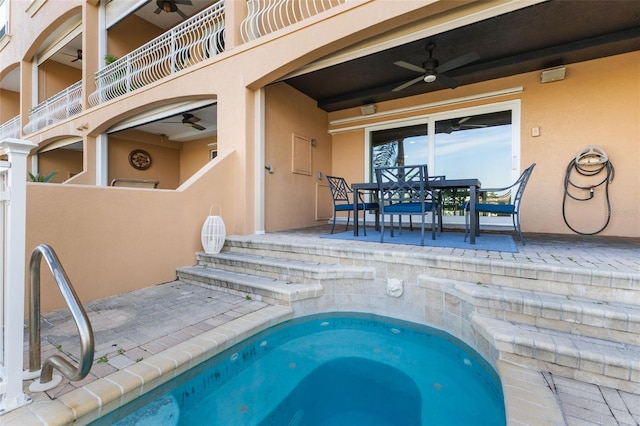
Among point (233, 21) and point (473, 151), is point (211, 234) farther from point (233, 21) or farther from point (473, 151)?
point (473, 151)

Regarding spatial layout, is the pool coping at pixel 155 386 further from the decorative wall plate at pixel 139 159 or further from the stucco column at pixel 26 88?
the stucco column at pixel 26 88

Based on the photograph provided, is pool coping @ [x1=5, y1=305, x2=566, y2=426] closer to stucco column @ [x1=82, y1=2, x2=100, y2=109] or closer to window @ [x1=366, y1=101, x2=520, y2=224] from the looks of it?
window @ [x1=366, y1=101, x2=520, y2=224]

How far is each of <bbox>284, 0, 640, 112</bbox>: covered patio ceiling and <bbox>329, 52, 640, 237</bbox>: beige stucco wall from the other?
201 millimetres

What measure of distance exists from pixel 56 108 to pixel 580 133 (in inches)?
499

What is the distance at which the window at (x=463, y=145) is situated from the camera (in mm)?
5043

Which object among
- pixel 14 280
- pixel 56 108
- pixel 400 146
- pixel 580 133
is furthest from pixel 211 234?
pixel 56 108

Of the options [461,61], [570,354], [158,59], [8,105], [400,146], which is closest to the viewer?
[570,354]

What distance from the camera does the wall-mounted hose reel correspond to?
169 inches

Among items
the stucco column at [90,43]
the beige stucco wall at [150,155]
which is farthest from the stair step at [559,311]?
the stucco column at [90,43]

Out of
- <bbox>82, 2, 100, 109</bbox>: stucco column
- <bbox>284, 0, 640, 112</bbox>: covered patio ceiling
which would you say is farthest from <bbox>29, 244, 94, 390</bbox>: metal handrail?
<bbox>82, 2, 100, 109</bbox>: stucco column

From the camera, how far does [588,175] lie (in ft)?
14.4

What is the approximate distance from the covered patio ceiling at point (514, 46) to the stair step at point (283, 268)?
2.96m

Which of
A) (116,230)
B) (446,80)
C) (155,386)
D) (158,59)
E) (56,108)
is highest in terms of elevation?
(158,59)

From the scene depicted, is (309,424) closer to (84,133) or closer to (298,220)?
(298,220)
